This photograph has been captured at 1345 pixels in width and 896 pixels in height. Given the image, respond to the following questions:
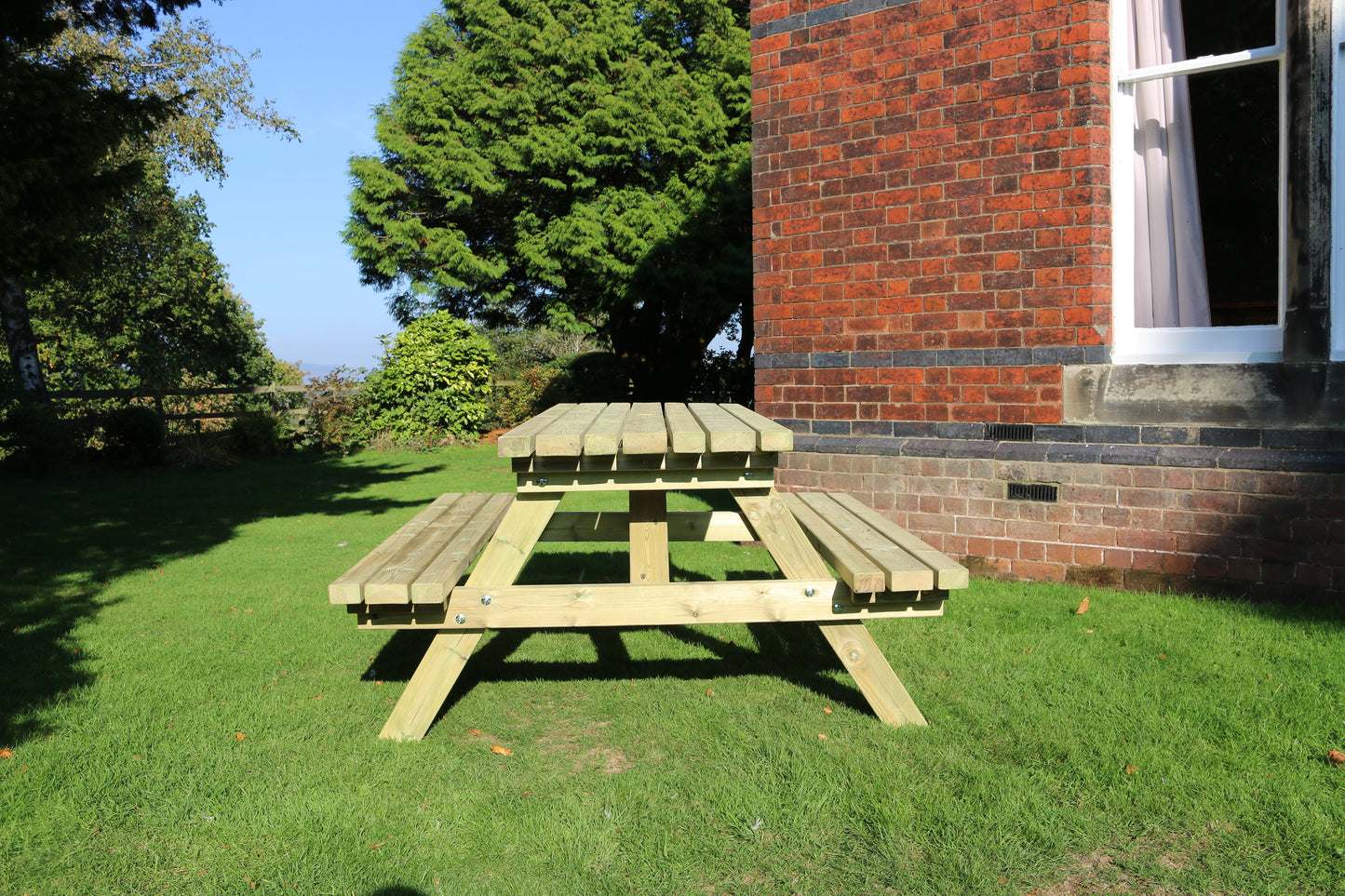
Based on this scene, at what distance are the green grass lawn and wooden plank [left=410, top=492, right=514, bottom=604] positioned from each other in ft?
2.12

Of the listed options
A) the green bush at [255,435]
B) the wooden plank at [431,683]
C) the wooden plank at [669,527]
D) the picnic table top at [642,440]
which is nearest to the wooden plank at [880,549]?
the wooden plank at [669,527]

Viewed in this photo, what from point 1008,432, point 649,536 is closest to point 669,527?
point 649,536

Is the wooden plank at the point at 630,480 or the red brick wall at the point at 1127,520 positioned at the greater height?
the wooden plank at the point at 630,480

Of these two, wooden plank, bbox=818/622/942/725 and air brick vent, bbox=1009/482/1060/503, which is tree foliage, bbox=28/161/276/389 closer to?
air brick vent, bbox=1009/482/1060/503

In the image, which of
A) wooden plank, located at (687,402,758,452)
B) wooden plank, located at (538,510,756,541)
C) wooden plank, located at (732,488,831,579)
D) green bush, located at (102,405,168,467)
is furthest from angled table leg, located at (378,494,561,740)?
green bush, located at (102,405,168,467)

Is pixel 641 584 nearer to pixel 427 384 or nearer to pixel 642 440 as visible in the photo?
pixel 642 440

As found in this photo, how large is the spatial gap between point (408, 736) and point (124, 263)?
2082 centimetres

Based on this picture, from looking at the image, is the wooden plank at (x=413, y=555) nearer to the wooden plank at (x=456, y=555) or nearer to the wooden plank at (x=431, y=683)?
the wooden plank at (x=456, y=555)

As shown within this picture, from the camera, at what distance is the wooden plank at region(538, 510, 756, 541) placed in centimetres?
487

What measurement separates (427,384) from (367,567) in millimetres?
13508

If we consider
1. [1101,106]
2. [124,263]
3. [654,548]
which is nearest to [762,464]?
[654,548]

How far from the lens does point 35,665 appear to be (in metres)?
4.39

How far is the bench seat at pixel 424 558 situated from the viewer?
3131 millimetres

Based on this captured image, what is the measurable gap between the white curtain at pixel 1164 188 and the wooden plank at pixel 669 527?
9.50 ft
